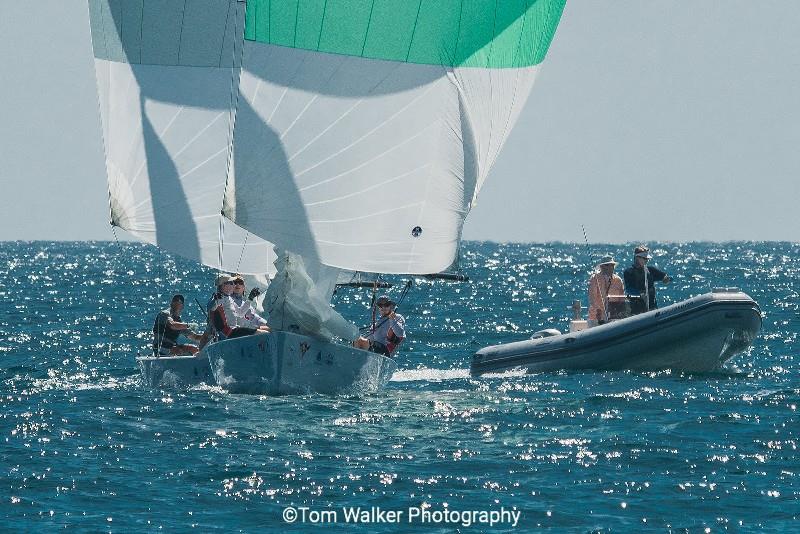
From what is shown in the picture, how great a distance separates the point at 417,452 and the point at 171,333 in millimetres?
7123

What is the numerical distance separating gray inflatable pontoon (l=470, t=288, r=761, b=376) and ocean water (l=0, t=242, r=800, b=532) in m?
0.31

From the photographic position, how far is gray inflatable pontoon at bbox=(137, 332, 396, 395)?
19.3 m

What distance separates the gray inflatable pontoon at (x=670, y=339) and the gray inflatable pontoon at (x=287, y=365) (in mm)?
4157

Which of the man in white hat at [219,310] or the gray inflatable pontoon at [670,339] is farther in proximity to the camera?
the gray inflatable pontoon at [670,339]

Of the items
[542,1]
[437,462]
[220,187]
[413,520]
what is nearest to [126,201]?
[220,187]

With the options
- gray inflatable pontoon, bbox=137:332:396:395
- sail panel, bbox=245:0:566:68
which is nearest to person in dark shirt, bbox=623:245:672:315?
sail panel, bbox=245:0:566:68

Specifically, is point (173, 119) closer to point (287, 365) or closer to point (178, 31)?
point (178, 31)

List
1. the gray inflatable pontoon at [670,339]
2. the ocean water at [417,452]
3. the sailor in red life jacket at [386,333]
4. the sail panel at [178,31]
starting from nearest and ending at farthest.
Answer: the ocean water at [417,452] < the sailor in red life jacket at [386,333] < the gray inflatable pontoon at [670,339] < the sail panel at [178,31]

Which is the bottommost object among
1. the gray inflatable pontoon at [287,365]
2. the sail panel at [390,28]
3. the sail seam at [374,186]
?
the gray inflatable pontoon at [287,365]

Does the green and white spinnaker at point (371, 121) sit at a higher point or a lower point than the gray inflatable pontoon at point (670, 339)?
higher

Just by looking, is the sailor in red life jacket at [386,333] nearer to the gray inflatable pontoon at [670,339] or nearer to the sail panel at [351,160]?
the sail panel at [351,160]

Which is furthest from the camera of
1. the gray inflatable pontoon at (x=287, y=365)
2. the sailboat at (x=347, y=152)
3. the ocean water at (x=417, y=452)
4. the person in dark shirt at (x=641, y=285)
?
the person in dark shirt at (x=641, y=285)

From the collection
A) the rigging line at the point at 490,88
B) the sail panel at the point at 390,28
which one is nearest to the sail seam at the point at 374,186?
the rigging line at the point at 490,88

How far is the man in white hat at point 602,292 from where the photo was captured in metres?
23.7
